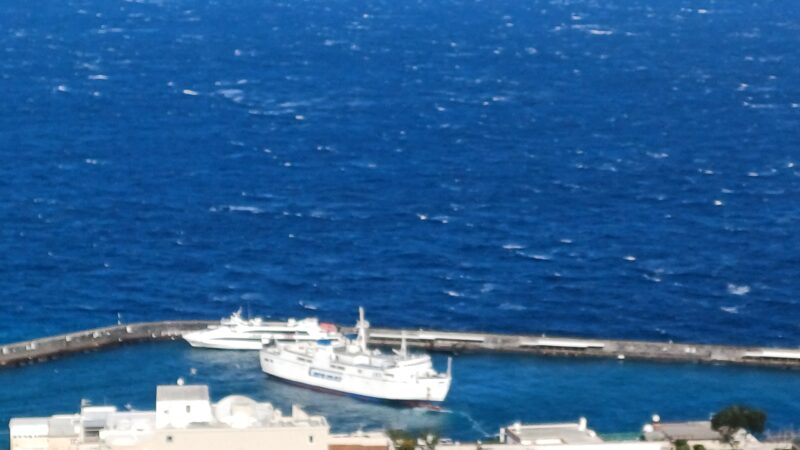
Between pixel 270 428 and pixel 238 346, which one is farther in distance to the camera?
pixel 238 346

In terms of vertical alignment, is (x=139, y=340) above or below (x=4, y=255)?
below

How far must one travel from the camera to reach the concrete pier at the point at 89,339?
145250 millimetres

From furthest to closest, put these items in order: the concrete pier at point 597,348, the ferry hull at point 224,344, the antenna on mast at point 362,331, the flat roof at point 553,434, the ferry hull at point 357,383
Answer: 1. the ferry hull at point 224,344
2. the concrete pier at point 597,348
3. the antenna on mast at point 362,331
4. the ferry hull at point 357,383
5. the flat roof at point 553,434

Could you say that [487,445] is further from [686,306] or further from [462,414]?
[686,306]

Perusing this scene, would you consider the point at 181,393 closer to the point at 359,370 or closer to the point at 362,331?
the point at 359,370

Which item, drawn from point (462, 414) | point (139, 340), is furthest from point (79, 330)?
point (462, 414)

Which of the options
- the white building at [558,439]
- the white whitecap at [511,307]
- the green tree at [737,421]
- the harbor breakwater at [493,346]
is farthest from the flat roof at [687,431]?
the white whitecap at [511,307]

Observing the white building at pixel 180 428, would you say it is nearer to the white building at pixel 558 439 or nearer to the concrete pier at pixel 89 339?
the white building at pixel 558 439

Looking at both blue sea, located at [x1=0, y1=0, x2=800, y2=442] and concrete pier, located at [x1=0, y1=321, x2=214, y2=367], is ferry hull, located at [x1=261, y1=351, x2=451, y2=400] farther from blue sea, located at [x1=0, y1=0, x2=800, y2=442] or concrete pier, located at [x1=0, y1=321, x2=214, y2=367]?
concrete pier, located at [x1=0, y1=321, x2=214, y2=367]

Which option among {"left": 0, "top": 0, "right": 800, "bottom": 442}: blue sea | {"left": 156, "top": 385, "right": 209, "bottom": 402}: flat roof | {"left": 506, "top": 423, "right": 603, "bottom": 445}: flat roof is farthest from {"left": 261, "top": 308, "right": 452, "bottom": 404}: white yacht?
{"left": 156, "top": 385, "right": 209, "bottom": 402}: flat roof

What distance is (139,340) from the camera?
150 metres

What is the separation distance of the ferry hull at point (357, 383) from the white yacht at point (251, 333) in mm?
5259

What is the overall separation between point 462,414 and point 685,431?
16.6 meters

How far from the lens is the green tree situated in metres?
120
